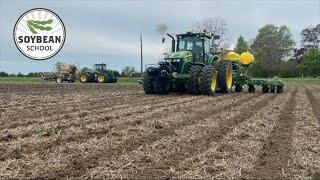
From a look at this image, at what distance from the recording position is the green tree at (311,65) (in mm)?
65438

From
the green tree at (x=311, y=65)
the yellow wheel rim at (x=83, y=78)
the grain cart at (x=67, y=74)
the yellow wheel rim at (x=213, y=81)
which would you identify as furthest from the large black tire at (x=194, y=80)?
the green tree at (x=311, y=65)

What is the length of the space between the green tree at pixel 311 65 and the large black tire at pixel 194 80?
51035mm

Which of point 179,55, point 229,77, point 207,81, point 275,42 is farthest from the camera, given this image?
point 275,42

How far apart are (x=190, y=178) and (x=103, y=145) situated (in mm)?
2055

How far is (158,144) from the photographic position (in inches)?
280

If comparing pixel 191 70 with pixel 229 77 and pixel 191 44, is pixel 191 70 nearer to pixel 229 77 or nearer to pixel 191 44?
pixel 191 44

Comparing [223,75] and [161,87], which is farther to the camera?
[223,75]

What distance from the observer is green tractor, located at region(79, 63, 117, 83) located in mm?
39500

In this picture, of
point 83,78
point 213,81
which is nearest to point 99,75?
point 83,78

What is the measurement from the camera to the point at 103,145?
6.96 metres

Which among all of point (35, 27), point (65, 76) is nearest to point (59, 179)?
point (35, 27)

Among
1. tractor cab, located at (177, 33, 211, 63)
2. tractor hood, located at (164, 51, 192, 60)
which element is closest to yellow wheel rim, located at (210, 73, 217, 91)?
tractor cab, located at (177, 33, 211, 63)

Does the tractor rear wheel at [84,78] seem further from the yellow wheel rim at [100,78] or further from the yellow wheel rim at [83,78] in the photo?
the yellow wheel rim at [100,78]

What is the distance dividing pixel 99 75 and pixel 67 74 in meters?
6.58
